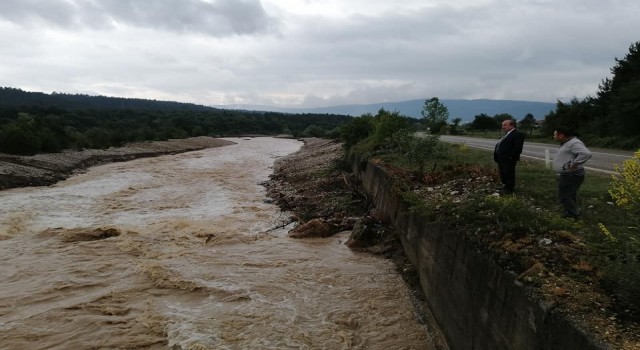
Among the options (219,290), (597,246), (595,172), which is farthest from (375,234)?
(597,246)

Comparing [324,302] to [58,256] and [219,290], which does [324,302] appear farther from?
[58,256]

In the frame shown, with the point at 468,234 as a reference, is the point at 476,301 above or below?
below

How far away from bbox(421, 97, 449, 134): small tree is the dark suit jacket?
→ 32.5m

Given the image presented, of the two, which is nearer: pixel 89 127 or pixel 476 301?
pixel 476 301

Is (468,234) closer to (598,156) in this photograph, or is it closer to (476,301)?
(476,301)

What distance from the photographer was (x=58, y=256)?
11.8m

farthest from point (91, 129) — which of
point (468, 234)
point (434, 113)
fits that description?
point (468, 234)

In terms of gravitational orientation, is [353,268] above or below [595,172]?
below

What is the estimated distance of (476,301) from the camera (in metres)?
6.54

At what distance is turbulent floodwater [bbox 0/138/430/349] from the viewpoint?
25.7ft

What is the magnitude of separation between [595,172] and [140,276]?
1254cm

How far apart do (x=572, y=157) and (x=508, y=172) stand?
2210 millimetres

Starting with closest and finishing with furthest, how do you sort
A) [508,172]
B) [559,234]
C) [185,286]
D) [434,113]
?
[559,234]
[508,172]
[185,286]
[434,113]

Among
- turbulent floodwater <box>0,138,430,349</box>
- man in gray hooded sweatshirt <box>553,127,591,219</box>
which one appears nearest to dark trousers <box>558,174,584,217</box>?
man in gray hooded sweatshirt <box>553,127,591,219</box>
